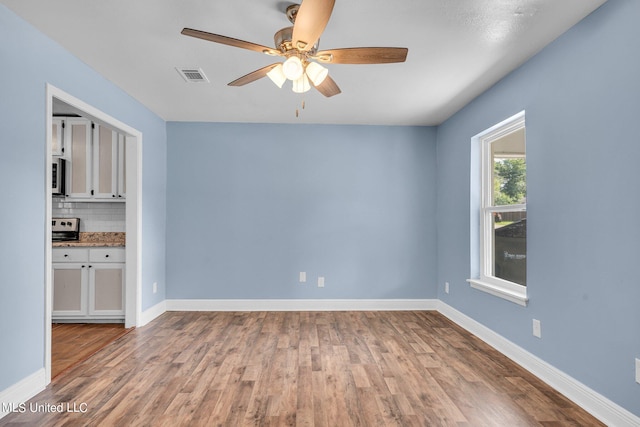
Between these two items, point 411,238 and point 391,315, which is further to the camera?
point 411,238

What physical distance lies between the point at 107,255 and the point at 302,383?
2.72 metres

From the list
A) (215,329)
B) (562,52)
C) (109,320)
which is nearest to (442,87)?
(562,52)

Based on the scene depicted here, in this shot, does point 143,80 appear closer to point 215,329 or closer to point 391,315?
point 215,329

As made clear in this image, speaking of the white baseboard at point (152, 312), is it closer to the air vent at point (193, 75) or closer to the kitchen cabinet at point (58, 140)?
the kitchen cabinet at point (58, 140)

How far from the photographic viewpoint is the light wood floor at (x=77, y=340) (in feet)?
9.80

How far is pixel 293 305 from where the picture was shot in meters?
4.75

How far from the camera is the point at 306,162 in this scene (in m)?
4.84

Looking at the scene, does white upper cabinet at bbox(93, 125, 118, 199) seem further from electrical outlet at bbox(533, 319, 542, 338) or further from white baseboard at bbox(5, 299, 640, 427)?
electrical outlet at bbox(533, 319, 542, 338)

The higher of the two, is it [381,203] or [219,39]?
[219,39]

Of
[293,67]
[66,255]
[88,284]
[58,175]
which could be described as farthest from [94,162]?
[293,67]

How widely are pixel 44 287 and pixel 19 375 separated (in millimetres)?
569

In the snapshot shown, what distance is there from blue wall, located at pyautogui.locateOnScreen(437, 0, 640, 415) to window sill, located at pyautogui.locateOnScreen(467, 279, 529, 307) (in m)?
0.08

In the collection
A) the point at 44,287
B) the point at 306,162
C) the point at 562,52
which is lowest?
the point at 44,287

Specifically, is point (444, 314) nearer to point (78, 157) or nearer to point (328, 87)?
point (328, 87)
